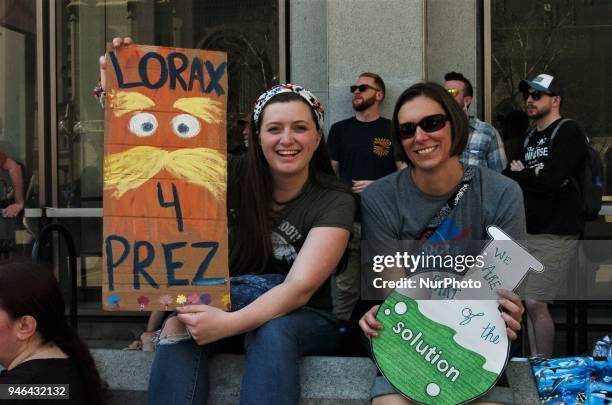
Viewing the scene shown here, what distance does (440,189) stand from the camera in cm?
288

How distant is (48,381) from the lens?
238cm

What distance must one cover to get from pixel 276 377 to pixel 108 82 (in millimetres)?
1284

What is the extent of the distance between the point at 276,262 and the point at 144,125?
76cm

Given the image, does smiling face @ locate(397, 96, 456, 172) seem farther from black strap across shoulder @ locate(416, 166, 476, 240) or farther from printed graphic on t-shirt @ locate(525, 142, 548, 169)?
→ printed graphic on t-shirt @ locate(525, 142, 548, 169)

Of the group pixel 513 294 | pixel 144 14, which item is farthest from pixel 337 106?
pixel 513 294

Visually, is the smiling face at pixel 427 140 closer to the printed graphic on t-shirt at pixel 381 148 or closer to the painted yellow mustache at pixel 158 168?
the painted yellow mustache at pixel 158 168

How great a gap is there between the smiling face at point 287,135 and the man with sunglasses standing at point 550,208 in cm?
212

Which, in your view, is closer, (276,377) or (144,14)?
(276,377)

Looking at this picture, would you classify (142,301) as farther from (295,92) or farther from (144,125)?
(295,92)

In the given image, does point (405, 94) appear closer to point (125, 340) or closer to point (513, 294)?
point (513, 294)

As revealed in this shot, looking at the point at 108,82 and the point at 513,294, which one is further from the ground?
the point at 108,82

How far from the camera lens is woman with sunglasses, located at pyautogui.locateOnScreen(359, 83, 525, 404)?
9.22 ft

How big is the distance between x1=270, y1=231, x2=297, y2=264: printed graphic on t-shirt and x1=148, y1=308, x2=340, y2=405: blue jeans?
0.23 metres

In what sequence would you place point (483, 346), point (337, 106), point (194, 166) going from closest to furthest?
point (483, 346), point (194, 166), point (337, 106)
